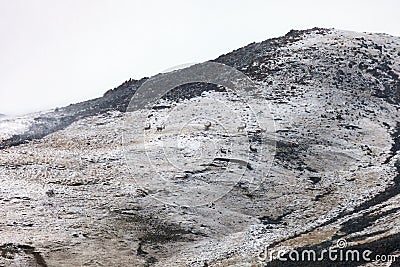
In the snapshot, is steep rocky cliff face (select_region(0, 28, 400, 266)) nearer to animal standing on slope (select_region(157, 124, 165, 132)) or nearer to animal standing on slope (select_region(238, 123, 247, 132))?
animal standing on slope (select_region(157, 124, 165, 132))

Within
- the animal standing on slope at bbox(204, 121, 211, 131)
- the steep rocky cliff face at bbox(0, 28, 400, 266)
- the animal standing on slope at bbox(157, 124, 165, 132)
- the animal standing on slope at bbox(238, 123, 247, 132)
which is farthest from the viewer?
the animal standing on slope at bbox(157, 124, 165, 132)

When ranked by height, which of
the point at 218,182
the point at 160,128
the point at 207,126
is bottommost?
the point at 218,182

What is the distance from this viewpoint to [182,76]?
224ft

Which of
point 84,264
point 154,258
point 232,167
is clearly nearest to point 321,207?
point 232,167

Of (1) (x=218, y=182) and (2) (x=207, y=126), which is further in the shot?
(2) (x=207, y=126)

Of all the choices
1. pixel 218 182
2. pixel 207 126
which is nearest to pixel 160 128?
pixel 207 126

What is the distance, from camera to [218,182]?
34.2m

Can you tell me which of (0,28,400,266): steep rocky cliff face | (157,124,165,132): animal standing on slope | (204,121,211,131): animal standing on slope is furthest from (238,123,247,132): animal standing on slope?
(157,124,165,132): animal standing on slope

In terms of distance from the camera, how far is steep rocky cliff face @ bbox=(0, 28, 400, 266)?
2519 centimetres

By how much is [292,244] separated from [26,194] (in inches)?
711

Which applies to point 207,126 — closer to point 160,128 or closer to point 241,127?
point 241,127

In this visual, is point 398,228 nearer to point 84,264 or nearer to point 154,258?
point 154,258

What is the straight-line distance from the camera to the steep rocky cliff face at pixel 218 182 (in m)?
25.2

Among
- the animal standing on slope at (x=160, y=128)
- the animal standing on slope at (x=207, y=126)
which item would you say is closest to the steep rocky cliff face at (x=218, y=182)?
the animal standing on slope at (x=160, y=128)
